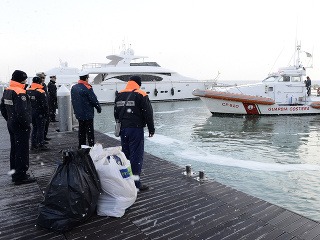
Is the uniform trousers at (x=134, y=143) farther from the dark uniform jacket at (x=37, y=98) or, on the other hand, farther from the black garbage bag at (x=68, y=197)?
the dark uniform jacket at (x=37, y=98)

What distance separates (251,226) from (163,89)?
Answer: 1178 inches

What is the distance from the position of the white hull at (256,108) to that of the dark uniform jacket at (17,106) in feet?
52.2

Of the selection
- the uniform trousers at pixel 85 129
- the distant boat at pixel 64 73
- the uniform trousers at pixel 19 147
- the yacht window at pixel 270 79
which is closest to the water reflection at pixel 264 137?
the yacht window at pixel 270 79

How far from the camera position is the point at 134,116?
3.72 metres

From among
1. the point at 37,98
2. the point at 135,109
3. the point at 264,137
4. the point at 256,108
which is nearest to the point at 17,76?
the point at 135,109

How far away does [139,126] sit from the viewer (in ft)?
12.4

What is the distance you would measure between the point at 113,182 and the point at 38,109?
3.71m

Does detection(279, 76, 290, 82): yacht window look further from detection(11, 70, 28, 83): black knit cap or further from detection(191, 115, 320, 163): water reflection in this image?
detection(11, 70, 28, 83): black knit cap

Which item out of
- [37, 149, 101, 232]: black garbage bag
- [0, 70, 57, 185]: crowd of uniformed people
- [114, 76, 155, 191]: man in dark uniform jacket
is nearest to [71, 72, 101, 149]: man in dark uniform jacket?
[0, 70, 57, 185]: crowd of uniformed people

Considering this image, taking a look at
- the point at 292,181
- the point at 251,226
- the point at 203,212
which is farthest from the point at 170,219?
the point at 292,181

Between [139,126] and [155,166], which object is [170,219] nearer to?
[139,126]

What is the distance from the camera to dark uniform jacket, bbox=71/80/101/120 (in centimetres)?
527

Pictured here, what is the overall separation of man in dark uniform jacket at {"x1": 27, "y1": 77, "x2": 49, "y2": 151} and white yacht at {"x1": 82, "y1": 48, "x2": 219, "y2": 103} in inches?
903

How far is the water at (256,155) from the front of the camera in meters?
5.54
